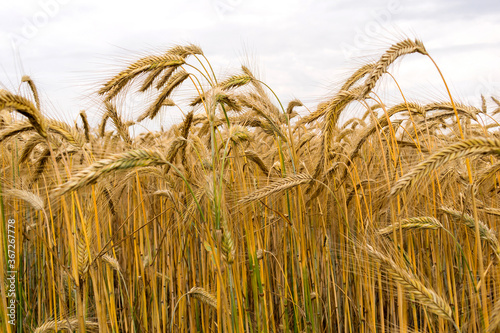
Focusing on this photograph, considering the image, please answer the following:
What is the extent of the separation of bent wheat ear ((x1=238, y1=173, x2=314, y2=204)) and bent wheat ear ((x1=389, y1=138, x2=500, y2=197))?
664 mm

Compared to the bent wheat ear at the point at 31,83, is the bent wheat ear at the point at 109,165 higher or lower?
lower

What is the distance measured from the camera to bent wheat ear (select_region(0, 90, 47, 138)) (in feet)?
4.79

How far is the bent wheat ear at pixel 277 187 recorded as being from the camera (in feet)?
6.17

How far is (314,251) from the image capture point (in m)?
2.48

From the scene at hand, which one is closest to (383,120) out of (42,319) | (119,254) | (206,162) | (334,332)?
(206,162)

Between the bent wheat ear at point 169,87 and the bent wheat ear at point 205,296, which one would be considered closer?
the bent wheat ear at point 205,296

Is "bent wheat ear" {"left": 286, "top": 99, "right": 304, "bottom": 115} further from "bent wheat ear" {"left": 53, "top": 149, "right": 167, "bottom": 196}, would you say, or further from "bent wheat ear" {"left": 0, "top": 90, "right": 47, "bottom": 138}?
"bent wheat ear" {"left": 0, "top": 90, "right": 47, "bottom": 138}

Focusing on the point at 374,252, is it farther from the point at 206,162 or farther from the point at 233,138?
the point at 206,162

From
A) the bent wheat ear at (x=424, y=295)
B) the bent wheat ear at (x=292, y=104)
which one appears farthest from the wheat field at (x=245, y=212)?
the bent wheat ear at (x=292, y=104)

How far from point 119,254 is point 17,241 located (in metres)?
0.81

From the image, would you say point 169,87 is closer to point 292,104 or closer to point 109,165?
point 109,165

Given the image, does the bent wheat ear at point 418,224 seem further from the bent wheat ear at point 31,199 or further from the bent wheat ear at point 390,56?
the bent wheat ear at point 31,199

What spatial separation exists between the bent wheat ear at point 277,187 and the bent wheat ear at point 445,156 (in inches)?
26.1

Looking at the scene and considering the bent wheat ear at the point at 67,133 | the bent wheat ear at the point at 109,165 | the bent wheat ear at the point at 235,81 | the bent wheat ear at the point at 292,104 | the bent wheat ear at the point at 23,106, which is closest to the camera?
the bent wheat ear at the point at 109,165
